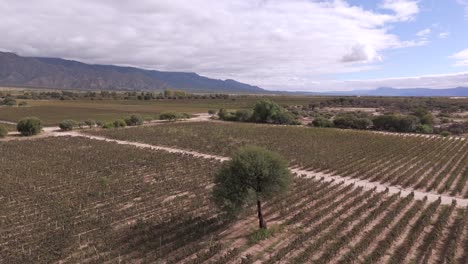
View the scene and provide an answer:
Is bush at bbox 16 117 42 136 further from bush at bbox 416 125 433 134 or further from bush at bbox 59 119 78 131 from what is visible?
bush at bbox 416 125 433 134

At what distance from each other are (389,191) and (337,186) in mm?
4091

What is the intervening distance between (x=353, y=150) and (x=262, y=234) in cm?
3029

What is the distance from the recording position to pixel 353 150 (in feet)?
Result: 149

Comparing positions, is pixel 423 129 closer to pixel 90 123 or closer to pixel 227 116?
pixel 227 116

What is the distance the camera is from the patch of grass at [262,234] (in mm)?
18369

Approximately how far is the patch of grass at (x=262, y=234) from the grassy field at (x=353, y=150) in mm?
15616

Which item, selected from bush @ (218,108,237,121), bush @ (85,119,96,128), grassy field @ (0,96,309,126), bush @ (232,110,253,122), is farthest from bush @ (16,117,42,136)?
bush @ (232,110,253,122)

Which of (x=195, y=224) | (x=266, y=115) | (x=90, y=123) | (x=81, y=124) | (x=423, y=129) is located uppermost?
(x=266, y=115)

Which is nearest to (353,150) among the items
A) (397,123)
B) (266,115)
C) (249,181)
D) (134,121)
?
(249,181)

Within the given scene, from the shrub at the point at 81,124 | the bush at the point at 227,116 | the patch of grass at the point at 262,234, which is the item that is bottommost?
the shrub at the point at 81,124

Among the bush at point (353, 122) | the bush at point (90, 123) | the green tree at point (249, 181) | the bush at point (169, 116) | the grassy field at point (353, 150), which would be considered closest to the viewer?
the green tree at point (249, 181)

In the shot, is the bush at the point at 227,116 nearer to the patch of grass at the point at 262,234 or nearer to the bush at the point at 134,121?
the bush at the point at 134,121

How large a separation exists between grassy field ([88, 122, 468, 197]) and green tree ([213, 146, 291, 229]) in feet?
51.2

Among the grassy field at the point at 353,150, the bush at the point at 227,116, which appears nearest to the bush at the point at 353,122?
the grassy field at the point at 353,150
